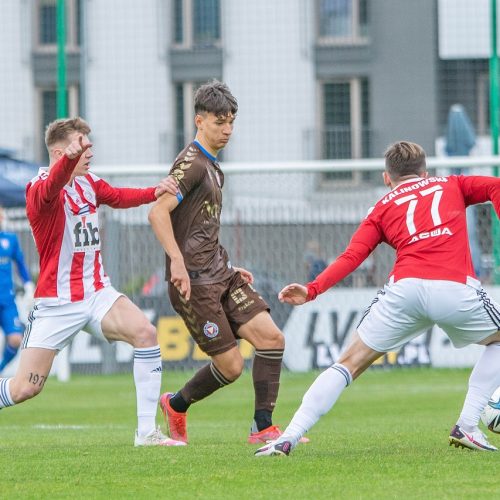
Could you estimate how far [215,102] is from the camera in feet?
26.7

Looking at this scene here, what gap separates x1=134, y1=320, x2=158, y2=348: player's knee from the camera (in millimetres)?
8031

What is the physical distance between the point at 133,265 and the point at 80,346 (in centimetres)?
127

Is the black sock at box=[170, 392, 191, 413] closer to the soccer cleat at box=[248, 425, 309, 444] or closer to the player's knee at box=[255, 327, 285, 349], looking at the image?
the soccer cleat at box=[248, 425, 309, 444]

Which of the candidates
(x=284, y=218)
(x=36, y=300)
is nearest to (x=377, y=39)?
(x=284, y=218)

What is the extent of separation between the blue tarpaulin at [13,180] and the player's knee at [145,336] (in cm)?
1036

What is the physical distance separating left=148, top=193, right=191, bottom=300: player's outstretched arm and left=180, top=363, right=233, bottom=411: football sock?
0.74 metres

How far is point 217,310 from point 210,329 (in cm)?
13

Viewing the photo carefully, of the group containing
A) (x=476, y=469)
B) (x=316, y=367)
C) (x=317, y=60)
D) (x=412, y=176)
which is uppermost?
(x=317, y=60)

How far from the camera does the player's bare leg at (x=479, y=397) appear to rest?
7266 millimetres

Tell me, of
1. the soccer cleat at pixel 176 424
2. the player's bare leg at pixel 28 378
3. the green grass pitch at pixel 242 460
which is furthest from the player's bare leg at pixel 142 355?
the player's bare leg at pixel 28 378

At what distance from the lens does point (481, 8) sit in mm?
18031

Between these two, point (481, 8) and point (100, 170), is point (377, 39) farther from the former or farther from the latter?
point (100, 170)

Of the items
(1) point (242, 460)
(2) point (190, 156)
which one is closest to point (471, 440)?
(1) point (242, 460)

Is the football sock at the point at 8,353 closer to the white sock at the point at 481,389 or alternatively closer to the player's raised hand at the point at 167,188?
the player's raised hand at the point at 167,188
